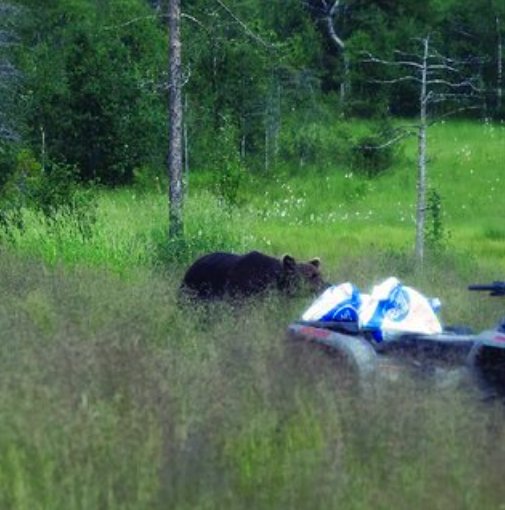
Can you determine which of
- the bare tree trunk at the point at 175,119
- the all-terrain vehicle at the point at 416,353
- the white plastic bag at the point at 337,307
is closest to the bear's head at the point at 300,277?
the white plastic bag at the point at 337,307

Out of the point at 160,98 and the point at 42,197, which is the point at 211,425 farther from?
the point at 160,98

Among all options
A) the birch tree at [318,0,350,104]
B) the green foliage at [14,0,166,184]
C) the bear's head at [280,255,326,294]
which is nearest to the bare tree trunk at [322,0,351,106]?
the birch tree at [318,0,350,104]

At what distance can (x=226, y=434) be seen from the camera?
542cm

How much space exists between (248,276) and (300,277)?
60cm

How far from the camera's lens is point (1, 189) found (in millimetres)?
16766

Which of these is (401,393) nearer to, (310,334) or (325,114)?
(310,334)

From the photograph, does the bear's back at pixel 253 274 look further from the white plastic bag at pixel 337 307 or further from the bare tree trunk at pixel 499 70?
the bare tree trunk at pixel 499 70

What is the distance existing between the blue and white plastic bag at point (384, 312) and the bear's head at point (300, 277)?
2.27 metres

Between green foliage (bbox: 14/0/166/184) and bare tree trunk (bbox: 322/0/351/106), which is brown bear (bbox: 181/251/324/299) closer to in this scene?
green foliage (bbox: 14/0/166/184)

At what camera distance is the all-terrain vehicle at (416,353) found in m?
6.32

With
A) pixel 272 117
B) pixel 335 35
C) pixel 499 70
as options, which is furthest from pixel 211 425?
pixel 335 35

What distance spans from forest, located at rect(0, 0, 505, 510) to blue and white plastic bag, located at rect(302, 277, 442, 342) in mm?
403

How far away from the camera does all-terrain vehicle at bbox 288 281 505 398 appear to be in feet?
20.7

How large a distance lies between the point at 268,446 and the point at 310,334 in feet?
5.77
